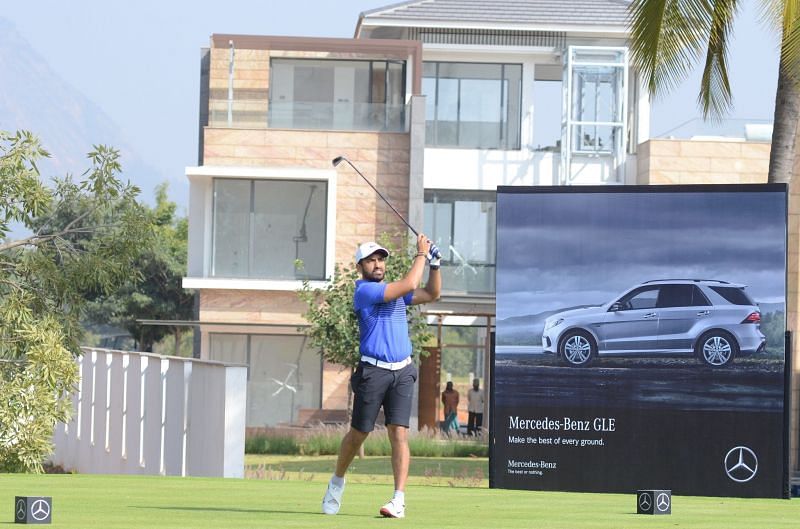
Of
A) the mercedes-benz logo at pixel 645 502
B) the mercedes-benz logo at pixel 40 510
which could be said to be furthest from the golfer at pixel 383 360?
the mercedes-benz logo at pixel 40 510

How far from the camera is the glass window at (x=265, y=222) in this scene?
42.8 meters

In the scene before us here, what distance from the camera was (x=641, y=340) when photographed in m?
16.6

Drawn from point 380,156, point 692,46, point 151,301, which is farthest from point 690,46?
point 151,301

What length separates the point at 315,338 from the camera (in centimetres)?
3581

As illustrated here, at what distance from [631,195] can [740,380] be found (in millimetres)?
2239

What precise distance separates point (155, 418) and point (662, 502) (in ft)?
50.9

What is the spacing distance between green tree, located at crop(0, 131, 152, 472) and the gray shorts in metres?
10.8

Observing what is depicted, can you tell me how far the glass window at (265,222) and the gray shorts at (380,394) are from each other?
31.9m

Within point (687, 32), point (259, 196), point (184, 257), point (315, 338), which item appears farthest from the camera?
point (184, 257)

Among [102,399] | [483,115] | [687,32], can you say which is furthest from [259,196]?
[687,32]

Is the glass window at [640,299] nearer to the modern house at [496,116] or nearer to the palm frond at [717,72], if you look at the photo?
the palm frond at [717,72]

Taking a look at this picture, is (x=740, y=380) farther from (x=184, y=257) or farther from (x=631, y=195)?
(x=184, y=257)

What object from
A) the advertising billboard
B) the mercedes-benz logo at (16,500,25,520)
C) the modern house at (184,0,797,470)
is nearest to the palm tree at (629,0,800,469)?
the advertising billboard

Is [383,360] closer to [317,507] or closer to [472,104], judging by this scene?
[317,507]
